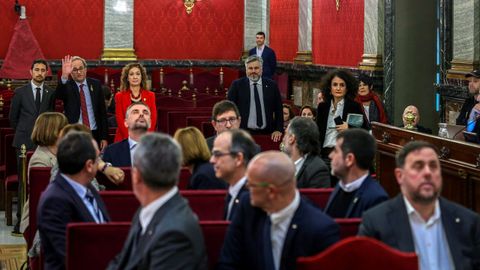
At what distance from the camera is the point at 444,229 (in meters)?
3.92

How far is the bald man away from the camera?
3.77 metres

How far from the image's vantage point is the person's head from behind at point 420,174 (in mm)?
3899

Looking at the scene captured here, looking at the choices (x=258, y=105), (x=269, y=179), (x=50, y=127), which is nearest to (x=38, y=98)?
(x=258, y=105)

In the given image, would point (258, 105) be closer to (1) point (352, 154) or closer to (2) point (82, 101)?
(2) point (82, 101)

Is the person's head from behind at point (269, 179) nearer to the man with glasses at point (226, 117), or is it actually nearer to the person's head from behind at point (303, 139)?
the person's head from behind at point (303, 139)

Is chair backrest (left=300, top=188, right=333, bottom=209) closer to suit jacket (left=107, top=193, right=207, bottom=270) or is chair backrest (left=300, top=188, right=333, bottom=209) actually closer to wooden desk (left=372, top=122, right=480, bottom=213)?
wooden desk (left=372, top=122, right=480, bottom=213)

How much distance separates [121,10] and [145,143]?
12.9 meters

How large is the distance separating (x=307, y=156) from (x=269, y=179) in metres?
1.98

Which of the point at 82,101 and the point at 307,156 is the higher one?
the point at 82,101

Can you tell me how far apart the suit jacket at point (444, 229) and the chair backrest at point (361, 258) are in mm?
425

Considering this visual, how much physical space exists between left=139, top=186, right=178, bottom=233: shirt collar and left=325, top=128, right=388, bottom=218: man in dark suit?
1.22 meters

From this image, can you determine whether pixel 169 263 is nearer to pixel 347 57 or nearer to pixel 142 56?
pixel 347 57

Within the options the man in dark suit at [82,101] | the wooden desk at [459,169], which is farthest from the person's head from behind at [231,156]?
the man in dark suit at [82,101]

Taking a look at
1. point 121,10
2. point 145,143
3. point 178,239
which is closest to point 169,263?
point 178,239
